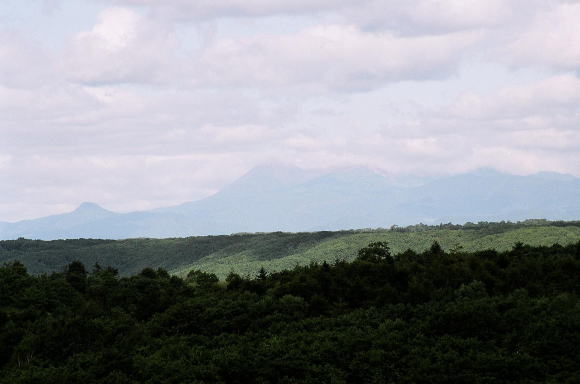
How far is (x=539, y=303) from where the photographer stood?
59906 millimetres

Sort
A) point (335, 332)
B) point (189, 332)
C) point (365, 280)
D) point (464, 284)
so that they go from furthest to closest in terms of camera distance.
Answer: point (365, 280) < point (464, 284) < point (189, 332) < point (335, 332)

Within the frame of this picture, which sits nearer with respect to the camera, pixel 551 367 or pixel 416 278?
pixel 551 367

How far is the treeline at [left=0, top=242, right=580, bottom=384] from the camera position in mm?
50688

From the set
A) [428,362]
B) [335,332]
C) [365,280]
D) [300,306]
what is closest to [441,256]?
[365,280]

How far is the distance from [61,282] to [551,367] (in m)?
43.4

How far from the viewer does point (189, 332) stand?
62.8 meters

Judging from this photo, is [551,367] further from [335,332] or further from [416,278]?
[416,278]

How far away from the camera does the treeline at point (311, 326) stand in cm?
5069

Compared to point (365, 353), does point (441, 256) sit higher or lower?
higher

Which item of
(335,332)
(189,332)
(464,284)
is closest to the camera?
(335,332)

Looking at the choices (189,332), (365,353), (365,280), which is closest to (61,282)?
(189,332)

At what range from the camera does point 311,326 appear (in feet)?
202

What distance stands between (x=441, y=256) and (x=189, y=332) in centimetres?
3226

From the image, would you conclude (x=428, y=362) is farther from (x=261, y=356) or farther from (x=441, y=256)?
(x=441, y=256)
